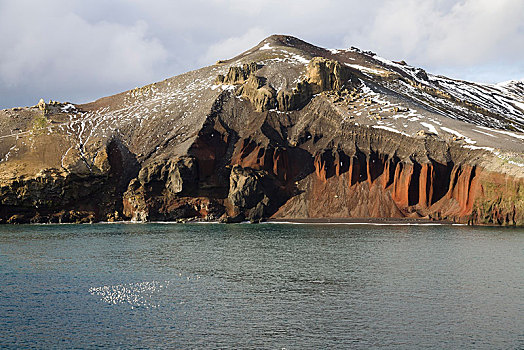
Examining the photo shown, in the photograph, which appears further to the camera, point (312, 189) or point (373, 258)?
point (312, 189)

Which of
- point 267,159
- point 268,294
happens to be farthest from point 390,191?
point 268,294

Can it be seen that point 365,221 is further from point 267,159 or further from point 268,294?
point 268,294

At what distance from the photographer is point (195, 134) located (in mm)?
155625

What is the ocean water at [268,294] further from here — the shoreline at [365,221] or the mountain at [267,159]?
the mountain at [267,159]

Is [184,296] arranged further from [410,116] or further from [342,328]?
[410,116]

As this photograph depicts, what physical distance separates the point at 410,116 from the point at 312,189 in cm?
3624

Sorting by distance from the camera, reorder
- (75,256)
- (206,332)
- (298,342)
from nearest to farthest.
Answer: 1. (298,342)
2. (206,332)
3. (75,256)

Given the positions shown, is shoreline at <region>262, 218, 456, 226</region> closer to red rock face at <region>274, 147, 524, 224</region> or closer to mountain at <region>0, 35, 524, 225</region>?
Result: red rock face at <region>274, 147, 524, 224</region>

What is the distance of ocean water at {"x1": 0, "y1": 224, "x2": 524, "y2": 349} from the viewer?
35.1m

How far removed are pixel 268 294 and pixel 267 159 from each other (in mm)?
99778

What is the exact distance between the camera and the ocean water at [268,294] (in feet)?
115

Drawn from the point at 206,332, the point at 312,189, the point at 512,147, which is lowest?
the point at 206,332

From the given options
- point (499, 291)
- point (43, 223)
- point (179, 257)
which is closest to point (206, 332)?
point (499, 291)

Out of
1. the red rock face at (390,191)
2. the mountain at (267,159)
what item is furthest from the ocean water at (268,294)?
the mountain at (267,159)
